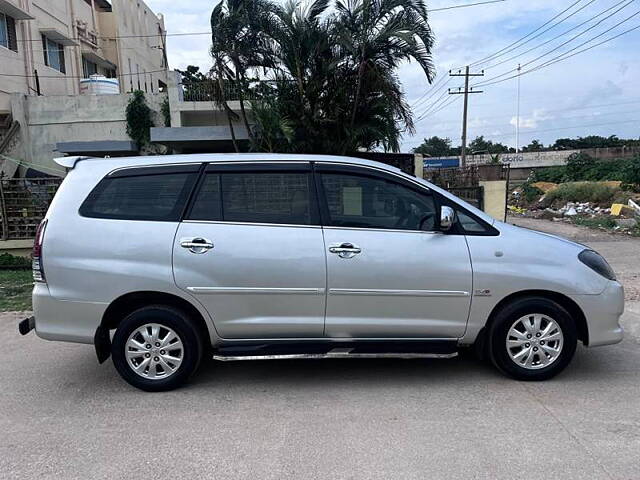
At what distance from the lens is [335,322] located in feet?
14.7

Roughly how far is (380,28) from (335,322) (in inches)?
378

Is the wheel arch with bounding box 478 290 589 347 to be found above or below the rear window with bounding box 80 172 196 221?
below

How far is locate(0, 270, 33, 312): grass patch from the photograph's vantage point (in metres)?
7.91

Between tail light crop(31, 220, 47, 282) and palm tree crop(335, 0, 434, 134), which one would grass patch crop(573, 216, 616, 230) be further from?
tail light crop(31, 220, 47, 282)

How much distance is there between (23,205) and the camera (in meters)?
12.2

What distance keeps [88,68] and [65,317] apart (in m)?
28.2

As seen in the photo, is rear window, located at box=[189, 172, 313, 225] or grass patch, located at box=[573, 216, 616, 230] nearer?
rear window, located at box=[189, 172, 313, 225]

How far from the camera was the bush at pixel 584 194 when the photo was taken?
70.4 ft

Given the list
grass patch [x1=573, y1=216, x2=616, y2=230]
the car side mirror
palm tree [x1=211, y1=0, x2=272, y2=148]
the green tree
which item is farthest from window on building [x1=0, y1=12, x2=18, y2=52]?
the green tree

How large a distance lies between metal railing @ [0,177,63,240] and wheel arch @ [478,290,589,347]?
10.7 metres

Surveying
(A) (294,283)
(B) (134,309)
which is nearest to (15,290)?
(B) (134,309)

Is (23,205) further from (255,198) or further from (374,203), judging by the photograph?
(374,203)

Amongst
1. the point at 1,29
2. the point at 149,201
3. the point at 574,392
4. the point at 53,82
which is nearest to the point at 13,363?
the point at 149,201

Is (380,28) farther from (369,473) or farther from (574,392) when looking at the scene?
(369,473)
